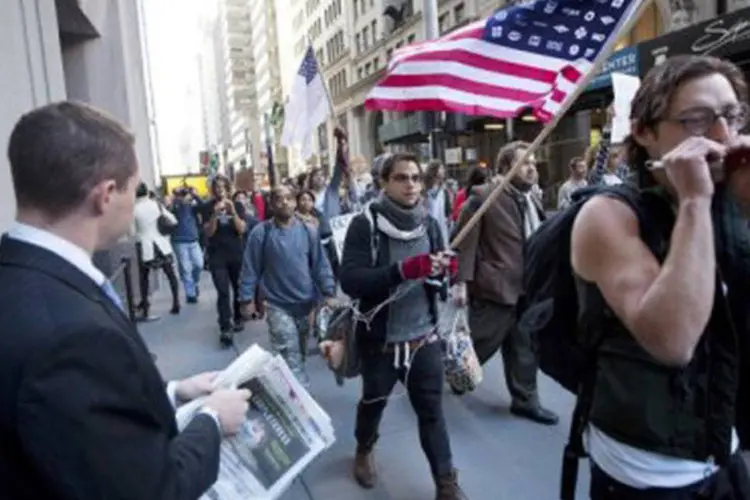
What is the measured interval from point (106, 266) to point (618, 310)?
6440 millimetres

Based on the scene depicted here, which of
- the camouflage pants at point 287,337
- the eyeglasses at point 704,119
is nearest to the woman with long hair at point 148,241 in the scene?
the camouflage pants at point 287,337

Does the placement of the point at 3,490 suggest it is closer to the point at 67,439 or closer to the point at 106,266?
the point at 67,439

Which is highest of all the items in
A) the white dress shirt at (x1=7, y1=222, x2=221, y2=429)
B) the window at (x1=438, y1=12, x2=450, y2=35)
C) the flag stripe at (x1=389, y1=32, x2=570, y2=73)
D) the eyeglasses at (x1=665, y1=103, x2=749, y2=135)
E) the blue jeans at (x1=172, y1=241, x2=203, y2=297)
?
the window at (x1=438, y1=12, x2=450, y2=35)

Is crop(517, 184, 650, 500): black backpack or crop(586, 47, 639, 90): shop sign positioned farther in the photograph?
crop(586, 47, 639, 90): shop sign

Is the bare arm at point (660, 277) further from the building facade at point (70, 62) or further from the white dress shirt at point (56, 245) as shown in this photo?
the building facade at point (70, 62)

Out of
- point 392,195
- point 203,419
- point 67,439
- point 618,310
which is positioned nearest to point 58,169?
point 67,439

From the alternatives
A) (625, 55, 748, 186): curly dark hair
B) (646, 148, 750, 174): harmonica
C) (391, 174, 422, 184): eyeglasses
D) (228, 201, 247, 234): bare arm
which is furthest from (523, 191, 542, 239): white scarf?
(228, 201, 247, 234): bare arm

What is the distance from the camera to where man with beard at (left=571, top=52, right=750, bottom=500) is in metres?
1.49

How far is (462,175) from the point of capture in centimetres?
3142

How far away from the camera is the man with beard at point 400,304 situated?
3469 millimetres

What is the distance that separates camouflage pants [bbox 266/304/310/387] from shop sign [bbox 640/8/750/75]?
31.3ft

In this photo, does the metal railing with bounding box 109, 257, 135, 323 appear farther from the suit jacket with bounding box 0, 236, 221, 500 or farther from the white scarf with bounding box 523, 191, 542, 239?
the suit jacket with bounding box 0, 236, 221, 500

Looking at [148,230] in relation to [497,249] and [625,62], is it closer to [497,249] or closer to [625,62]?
[497,249]

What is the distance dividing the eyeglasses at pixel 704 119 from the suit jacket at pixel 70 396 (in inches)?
54.4
